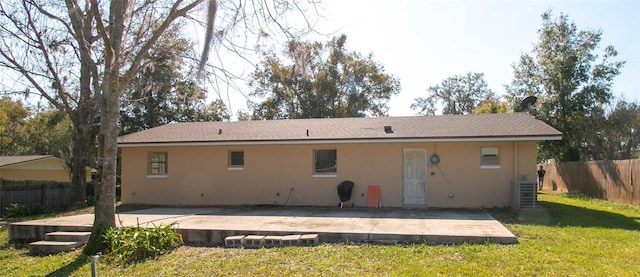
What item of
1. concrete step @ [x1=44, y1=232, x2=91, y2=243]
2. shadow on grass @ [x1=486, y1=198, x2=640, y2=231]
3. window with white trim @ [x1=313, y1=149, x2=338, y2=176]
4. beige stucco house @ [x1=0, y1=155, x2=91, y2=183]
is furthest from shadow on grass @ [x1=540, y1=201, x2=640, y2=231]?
beige stucco house @ [x1=0, y1=155, x2=91, y2=183]

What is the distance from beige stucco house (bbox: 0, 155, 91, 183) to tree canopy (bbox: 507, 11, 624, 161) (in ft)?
94.5

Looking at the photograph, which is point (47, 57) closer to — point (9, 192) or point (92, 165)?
point (9, 192)

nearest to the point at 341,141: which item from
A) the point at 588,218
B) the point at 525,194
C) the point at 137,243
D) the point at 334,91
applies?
the point at 525,194

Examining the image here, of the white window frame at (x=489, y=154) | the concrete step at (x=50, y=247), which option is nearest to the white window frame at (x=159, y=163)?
the concrete step at (x=50, y=247)

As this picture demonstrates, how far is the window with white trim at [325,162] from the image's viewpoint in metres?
14.2

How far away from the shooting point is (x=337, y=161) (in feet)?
46.2

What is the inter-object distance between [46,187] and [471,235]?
16.0m

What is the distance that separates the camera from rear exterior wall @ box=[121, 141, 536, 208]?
42.7 feet

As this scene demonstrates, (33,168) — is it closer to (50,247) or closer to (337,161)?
(50,247)

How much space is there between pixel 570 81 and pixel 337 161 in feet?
54.8

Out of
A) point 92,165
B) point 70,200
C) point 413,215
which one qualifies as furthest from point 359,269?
point 92,165

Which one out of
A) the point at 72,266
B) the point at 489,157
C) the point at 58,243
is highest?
the point at 489,157

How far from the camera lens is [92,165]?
3600 cm

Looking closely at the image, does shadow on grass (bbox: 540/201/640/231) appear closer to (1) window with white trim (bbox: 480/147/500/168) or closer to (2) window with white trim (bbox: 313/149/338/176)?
(1) window with white trim (bbox: 480/147/500/168)
